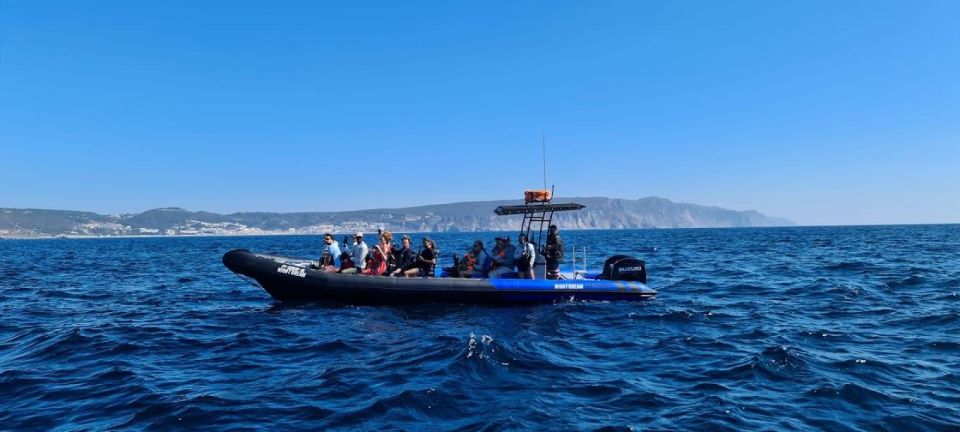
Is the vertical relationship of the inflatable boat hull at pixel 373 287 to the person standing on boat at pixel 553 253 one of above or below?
below

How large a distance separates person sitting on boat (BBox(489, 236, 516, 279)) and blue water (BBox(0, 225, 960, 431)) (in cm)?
171

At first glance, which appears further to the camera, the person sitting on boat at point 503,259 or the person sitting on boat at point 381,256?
the person sitting on boat at point 503,259

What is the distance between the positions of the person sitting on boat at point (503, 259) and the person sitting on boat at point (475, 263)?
21 cm

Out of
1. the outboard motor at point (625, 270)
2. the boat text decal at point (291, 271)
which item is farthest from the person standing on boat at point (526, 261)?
the boat text decal at point (291, 271)

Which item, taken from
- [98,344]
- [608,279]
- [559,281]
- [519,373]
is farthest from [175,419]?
[608,279]

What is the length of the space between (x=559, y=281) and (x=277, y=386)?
30.0ft

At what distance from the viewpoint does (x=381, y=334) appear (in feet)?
38.2

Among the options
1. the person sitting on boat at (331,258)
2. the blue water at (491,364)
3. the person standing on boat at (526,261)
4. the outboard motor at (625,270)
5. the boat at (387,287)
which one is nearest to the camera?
the blue water at (491,364)

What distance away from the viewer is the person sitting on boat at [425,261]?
52.5ft

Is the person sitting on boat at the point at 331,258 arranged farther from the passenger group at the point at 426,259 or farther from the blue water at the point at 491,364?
the blue water at the point at 491,364

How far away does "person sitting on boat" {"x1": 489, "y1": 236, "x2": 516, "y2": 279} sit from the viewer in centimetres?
1664

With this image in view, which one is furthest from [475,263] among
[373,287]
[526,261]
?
[373,287]

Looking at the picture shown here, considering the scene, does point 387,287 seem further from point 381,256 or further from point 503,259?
point 503,259

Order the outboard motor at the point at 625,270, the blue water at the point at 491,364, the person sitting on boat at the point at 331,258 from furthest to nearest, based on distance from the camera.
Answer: the outboard motor at the point at 625,270 → the person sitting on boat at the point at 331,258 → the blue water at the point at 491,364
